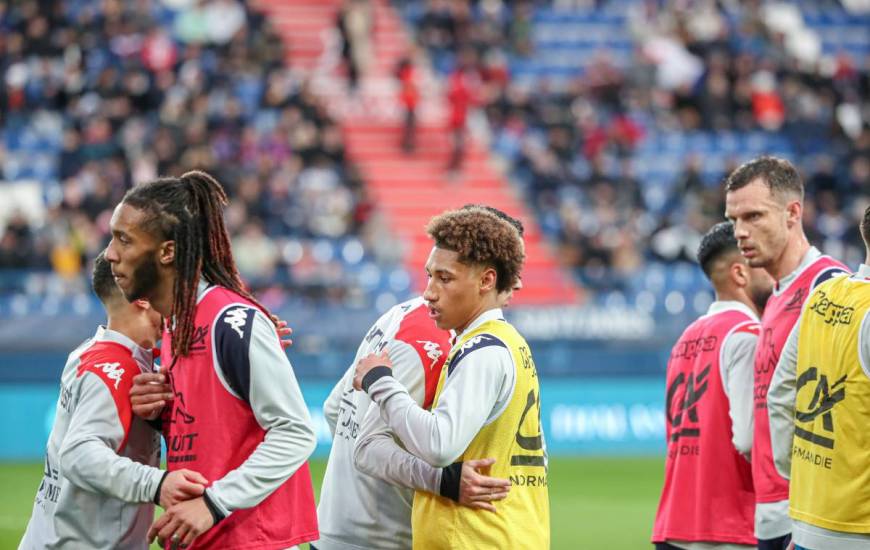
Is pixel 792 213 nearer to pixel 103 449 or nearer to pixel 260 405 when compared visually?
pixel 260 405

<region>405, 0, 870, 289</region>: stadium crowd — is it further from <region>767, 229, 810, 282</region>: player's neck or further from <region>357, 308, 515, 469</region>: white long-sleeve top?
<region>357, 308, 515, 469</region>: white long-sleeve top

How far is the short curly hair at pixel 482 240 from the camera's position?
167 inches

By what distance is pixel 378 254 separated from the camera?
17.6m

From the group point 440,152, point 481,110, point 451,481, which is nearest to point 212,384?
point 451,481

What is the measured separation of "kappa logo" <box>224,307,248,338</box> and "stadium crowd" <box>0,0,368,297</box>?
36.7ft

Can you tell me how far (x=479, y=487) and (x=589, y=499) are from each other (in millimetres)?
7806

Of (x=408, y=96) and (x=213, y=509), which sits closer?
(x=213, y=509)

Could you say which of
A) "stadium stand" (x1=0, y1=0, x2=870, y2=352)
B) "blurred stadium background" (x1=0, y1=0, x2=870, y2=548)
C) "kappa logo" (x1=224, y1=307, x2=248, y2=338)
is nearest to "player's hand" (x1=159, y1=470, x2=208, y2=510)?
"kappa logo" (x1=224, y1=307, x2=248, y2=338)

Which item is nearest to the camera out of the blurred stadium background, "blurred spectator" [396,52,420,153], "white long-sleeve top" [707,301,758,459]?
"white long-sleeve top" [707,301,758,459]

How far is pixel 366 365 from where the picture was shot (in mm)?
4234

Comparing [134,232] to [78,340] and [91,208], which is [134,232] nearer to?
[78,340]

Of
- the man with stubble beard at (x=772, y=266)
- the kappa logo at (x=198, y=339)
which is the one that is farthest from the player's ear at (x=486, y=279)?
the man with stubble beard at (x=772, y=266)

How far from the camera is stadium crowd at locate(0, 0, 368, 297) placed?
1631cm

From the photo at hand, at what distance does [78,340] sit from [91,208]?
299 cm
